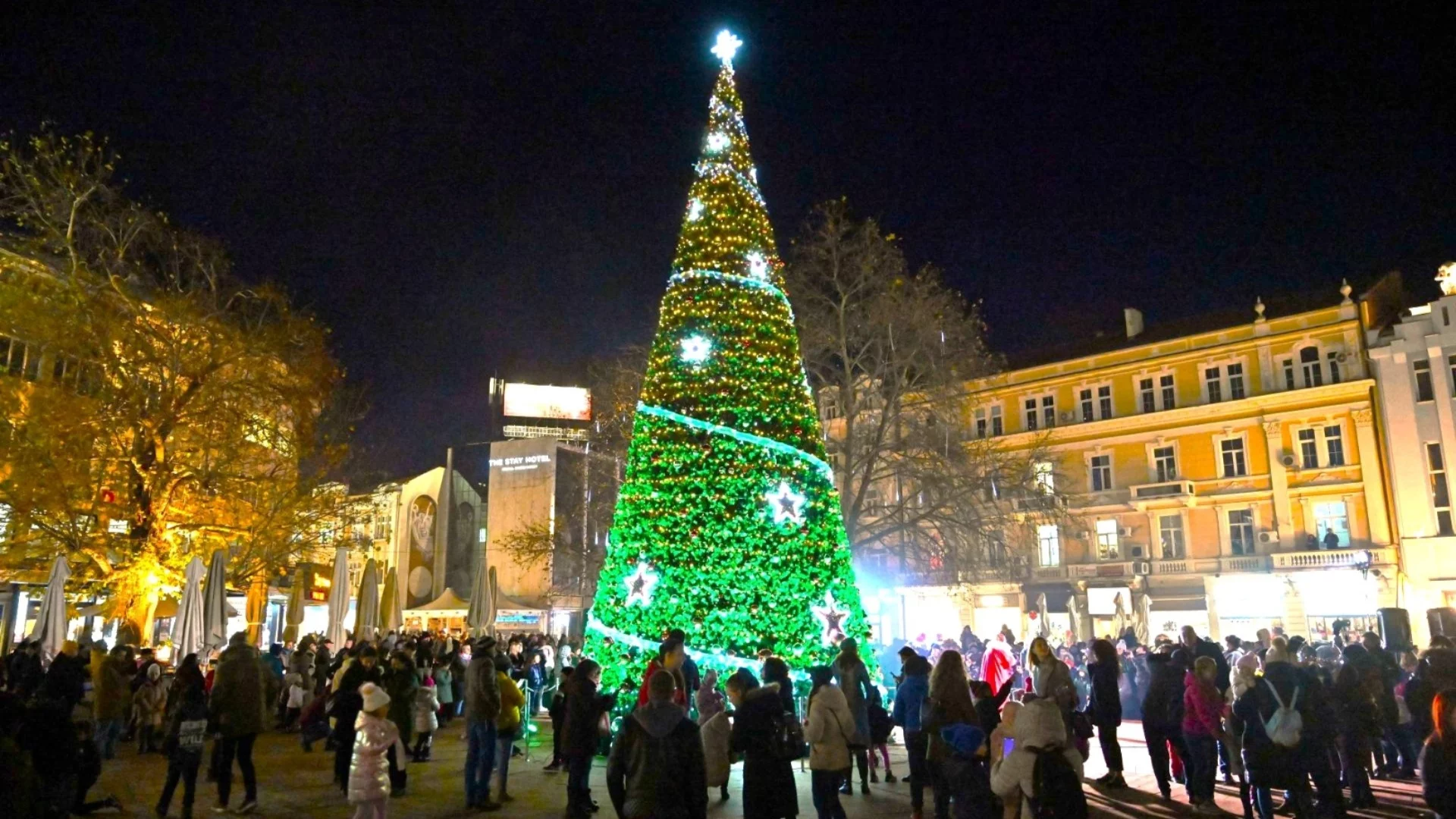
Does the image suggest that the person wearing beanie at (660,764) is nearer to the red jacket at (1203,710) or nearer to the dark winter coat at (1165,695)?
the red jacket at (1203,710)

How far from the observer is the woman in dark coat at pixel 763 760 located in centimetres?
664

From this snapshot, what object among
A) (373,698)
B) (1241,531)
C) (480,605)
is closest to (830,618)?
(373,698)

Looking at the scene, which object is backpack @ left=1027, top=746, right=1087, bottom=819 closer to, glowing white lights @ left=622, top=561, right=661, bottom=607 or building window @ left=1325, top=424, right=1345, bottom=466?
glowing white lights @ left=622, top=561, right=661, bottom=607

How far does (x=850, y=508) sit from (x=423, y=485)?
45.3 meters

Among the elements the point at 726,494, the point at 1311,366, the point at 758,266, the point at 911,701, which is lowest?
the point at 911,701

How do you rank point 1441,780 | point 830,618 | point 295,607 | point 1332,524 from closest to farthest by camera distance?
point 1441,780, point 830,618, point 295,607, point 1332,524

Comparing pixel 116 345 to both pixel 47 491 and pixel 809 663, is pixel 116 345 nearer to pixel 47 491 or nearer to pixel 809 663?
pixel 47 491

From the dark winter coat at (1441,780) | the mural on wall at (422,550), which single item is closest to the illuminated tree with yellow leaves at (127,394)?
the dark winter coat at (1441,780)

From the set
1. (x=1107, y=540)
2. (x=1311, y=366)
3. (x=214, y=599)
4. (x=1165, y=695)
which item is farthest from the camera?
(x=1107, y=540)

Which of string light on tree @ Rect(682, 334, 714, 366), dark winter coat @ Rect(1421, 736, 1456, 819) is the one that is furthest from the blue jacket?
string light on tree @ Rect(682, 334, 714, 366)

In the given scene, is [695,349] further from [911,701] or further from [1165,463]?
[1165,463]

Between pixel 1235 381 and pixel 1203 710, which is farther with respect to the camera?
pixel 1235 381

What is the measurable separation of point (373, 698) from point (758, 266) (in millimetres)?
8998

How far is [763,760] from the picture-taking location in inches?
262
